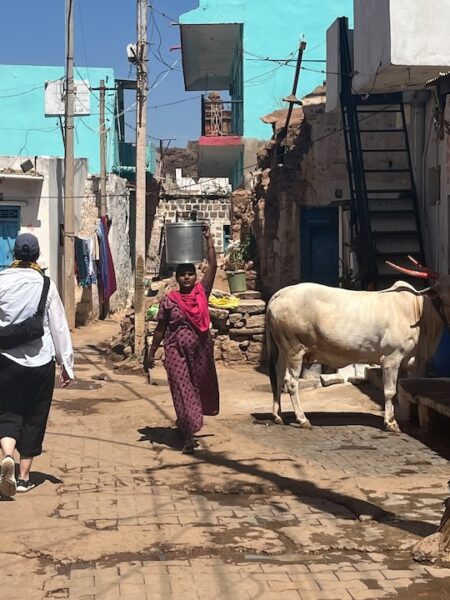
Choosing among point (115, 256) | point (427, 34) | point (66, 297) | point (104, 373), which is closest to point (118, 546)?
point (427, 34)

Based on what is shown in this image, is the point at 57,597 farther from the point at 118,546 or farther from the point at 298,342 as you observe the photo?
the point at 298,342

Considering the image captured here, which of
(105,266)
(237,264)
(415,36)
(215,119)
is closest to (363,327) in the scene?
(415,36)

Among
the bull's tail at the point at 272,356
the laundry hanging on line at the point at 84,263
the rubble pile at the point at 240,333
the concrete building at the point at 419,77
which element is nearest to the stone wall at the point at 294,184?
the concrete building at the point at 419,77

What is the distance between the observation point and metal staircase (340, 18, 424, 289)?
1233 centimetres

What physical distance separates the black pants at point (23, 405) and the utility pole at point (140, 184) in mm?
8877

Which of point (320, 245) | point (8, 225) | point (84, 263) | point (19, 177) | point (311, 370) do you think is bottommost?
point (311, 370)

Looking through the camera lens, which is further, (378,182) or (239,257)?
(239,257)

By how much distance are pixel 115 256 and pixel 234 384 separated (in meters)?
13.0

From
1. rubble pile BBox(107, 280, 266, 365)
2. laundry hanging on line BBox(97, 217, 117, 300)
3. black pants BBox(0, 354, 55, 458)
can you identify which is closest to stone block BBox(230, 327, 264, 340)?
rubble pile BBox(107, 280, 266, 365)

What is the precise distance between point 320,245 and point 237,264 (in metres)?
2.10

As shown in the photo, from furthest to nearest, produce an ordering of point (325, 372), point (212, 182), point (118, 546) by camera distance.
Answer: point (212, 182), point (325, 372), point (118, 546)

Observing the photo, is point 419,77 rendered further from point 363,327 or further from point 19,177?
point 19,177

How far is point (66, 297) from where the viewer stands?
1850 centimetres

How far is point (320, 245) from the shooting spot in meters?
15.6
